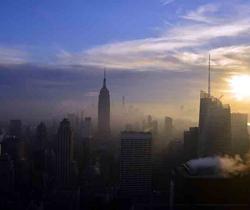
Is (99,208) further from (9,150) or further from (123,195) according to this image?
(9,150)

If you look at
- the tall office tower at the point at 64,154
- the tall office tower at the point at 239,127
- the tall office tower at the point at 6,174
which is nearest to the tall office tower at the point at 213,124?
the tall office tower at the point at 239,127

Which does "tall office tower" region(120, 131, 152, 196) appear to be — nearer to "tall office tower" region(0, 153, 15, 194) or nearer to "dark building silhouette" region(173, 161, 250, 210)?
"tall office tower" region(0, 153, 15, 194)

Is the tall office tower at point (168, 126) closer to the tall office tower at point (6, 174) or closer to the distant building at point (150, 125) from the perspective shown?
the distant building at point (150, 125)

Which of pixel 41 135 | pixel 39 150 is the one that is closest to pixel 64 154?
pixel 39 150

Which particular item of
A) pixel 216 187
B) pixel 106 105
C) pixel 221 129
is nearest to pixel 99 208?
pixel 216 187

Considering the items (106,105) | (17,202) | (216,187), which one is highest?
(106,105)
